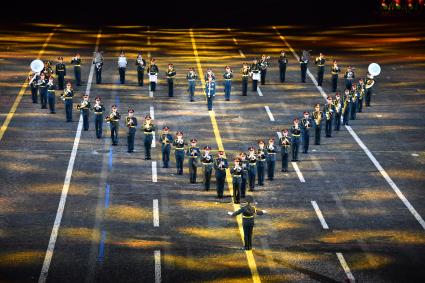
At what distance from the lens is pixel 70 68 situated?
5816cm

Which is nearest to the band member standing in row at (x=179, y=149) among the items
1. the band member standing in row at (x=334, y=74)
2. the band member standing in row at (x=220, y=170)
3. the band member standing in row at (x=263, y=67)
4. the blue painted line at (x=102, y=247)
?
the band member standing in row at (x=220, y=170)

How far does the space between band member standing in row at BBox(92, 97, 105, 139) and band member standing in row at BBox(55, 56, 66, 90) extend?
376 inches

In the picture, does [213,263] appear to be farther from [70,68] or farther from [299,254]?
[70,68]

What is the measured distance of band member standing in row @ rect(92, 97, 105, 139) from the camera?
41.0 m

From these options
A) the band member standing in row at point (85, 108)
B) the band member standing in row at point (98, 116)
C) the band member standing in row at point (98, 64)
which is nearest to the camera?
the band member standing in row at point (98, 116)

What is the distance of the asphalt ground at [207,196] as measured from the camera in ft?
90.9

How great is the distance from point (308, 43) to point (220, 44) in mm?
6143

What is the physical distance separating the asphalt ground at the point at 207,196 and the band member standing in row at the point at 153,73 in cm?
60

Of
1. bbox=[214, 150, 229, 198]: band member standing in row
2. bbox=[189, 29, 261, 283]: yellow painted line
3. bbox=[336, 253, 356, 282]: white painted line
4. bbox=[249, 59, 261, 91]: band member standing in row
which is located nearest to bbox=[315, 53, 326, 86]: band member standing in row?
bbox=[249, 59, 261, 91]: band member standing in row

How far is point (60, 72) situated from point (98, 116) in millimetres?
10380

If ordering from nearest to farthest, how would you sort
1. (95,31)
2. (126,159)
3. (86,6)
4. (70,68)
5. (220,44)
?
(126,159) < (70,68) < (220,44) < (95,31) < (86,6)

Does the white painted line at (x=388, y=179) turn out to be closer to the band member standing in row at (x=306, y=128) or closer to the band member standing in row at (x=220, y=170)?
the band member standing in row at (x=306, y=128)

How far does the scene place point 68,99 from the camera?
44250 millimetres

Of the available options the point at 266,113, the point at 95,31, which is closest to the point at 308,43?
the point at 95,31
